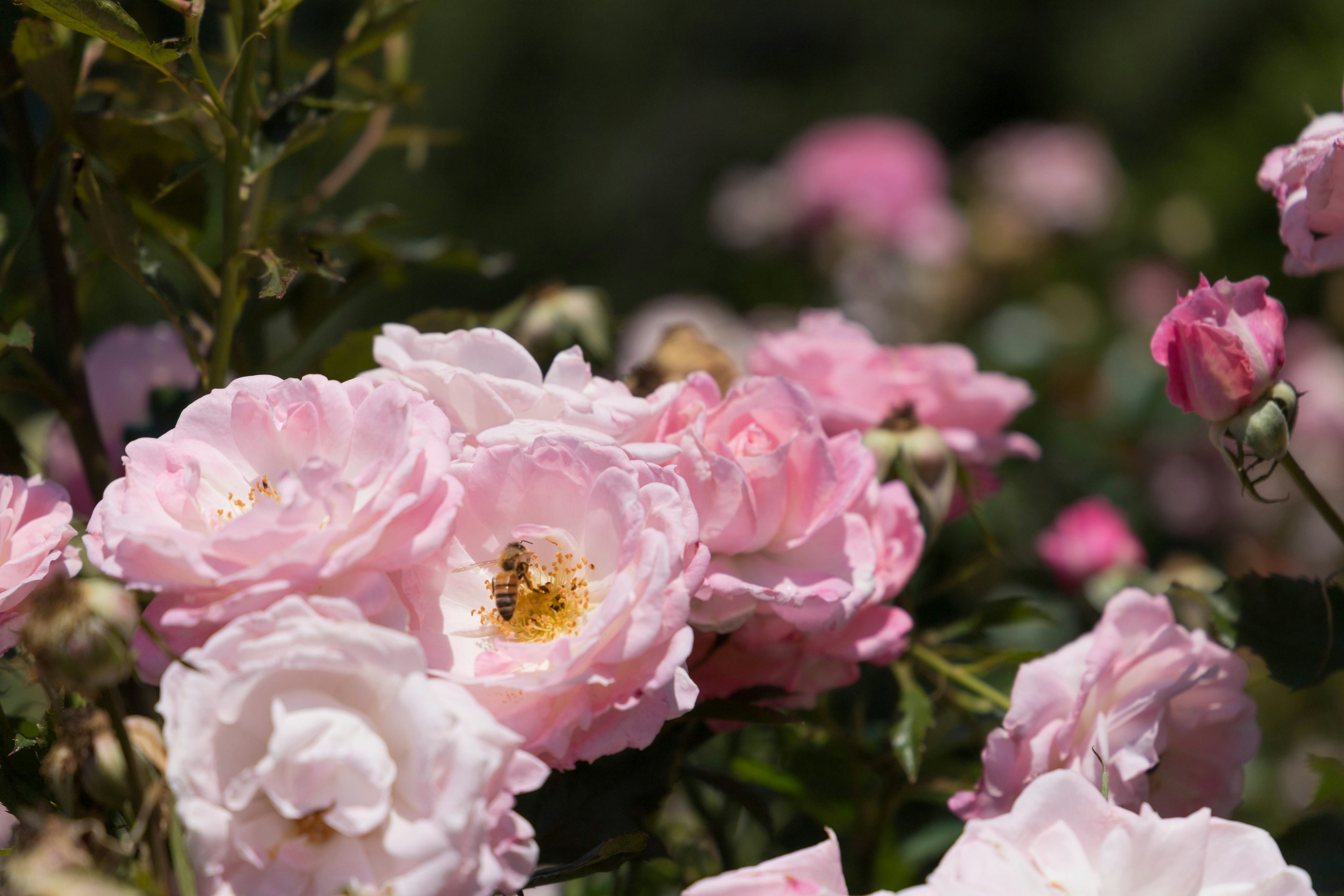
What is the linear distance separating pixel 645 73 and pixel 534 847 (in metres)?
3.41

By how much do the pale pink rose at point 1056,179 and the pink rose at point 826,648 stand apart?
4.95 ft

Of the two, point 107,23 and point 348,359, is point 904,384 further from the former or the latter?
point 107,23

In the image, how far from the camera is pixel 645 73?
3.43 m

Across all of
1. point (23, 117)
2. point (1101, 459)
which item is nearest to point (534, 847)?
point (23, 117)

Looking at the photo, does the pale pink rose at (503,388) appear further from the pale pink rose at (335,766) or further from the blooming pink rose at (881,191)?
the blooming pink rose at (881,191)

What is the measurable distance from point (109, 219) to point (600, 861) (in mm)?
294

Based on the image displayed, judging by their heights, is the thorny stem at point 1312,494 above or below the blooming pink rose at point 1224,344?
below

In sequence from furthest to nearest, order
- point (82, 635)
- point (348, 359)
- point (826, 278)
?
point (826, 278), point (348, 359), point (82, 635)

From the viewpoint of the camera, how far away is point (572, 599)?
1.18 feet

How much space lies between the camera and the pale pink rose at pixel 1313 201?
15.3 inches

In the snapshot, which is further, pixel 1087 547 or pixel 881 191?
pixel 881 191

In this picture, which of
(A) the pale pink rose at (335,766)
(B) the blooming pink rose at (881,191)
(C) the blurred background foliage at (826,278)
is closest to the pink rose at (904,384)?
(C) the blurred background foliage at (826,278)

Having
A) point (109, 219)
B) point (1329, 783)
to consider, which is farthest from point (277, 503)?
point (1329, 783)

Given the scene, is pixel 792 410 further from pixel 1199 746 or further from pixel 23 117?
pixel 23 117
